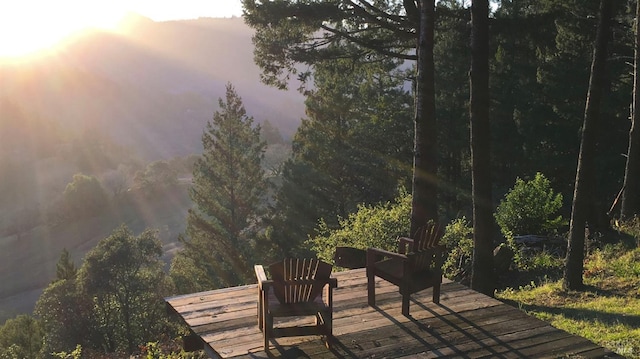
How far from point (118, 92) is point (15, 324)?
461ft

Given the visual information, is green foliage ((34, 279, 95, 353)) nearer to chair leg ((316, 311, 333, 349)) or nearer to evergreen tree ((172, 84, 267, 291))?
evergreen tree ((172, 84, 267, 291))

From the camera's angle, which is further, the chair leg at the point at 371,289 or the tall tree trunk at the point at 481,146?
the tall tree trunk at the point at 481,146

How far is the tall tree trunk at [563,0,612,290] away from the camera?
704cm

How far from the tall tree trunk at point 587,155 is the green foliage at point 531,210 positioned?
283cm

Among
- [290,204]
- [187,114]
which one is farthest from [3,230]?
[187,114]

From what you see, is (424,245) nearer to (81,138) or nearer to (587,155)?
(587,155)

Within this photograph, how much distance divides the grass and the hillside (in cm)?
809

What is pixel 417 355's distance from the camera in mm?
4062

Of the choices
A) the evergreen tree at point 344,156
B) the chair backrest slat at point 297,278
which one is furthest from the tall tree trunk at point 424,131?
the evergreen tree at point 344,156

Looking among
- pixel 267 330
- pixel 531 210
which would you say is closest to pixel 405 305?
pixel 267 330

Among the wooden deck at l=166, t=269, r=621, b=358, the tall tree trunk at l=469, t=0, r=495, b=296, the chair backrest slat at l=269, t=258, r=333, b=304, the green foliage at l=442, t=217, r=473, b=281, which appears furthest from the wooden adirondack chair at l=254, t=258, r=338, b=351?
the green foliage at l=442, t=217, r=473, b=281

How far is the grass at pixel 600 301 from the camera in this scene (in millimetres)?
5188

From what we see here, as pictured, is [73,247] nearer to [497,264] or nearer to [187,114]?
[497,264]

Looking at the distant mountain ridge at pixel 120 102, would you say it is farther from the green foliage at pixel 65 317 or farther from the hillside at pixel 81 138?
the green foliage at pixel 65 317
